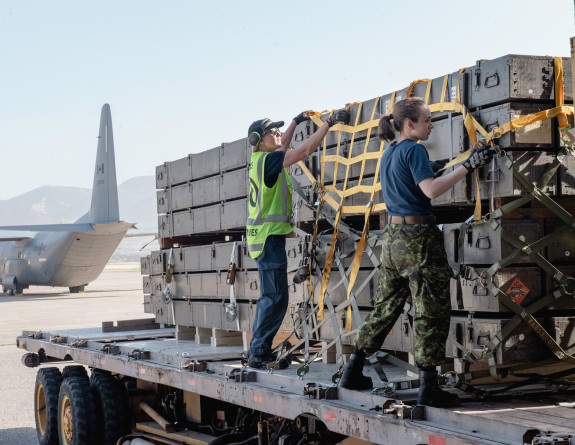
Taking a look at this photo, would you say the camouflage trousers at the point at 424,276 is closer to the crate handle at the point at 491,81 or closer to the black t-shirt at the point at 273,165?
the crate handle at the point at 491,81

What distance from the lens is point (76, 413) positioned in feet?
24.2

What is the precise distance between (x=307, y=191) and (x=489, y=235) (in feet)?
6.85

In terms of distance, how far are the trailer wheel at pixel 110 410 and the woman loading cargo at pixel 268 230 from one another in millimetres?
1985

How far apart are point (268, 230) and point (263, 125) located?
0.80m

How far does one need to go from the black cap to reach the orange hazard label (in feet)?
7.95

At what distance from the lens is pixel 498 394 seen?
4418 mm

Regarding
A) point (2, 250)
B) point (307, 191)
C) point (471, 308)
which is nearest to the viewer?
point (471, 308)

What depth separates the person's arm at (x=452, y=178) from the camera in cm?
417

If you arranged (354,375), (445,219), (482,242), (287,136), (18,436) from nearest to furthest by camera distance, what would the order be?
(482,242) → (354,375) → (445,219) → (287,136) → (18,436)

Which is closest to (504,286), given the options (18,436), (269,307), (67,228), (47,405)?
(269,307)

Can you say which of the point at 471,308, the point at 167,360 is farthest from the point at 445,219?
the point at 167,360

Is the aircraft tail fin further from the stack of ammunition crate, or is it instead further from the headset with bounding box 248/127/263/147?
the headset with bounding box 248/127/263/147

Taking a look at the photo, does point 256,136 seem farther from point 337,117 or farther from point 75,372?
point 75,372

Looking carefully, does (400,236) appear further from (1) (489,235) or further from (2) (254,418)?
(2) (254,418)
